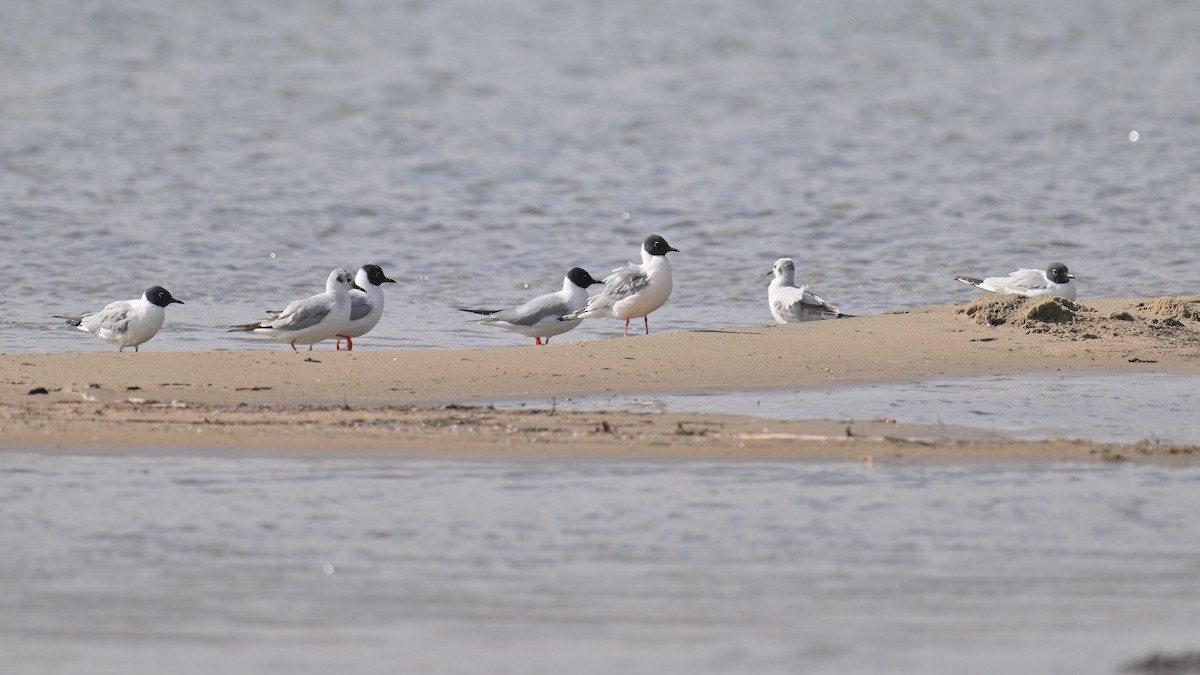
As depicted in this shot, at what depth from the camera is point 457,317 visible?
42.7 feet

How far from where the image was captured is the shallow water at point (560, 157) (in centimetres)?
1466

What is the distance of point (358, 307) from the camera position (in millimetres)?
11602

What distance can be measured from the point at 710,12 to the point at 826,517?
33093 millimetres

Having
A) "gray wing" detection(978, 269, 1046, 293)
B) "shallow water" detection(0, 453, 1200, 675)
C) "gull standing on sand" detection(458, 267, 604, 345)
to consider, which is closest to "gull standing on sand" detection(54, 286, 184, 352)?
"gull standing on sand" detection(458, 267, 604, 345)

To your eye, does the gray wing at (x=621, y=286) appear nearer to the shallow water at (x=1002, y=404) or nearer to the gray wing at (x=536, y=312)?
the gray wing at (x=536, y=312)

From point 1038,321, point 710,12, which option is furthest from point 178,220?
point 710,12

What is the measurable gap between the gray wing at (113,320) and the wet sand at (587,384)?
132cm

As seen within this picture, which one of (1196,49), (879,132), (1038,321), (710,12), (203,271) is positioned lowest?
(1038,321)

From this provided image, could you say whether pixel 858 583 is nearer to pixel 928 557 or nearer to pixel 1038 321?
pixel 928 557

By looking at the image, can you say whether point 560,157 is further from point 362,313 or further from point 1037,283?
point 362,313

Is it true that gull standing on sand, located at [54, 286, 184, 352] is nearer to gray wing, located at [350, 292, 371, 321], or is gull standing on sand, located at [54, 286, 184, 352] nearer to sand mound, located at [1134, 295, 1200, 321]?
gray wing, located at [350, 292, 371, 321]

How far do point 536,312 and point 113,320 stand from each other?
2811mm

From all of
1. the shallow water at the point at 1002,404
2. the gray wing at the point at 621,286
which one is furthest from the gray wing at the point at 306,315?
the shallow water at the point at 1002,404

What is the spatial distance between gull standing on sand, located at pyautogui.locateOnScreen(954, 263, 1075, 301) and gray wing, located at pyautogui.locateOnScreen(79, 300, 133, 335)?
6.29 m
